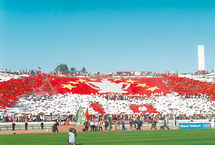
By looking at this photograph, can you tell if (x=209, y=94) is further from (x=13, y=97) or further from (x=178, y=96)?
(x=13, y=97)

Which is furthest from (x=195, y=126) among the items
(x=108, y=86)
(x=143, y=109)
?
(x=108, y=86)

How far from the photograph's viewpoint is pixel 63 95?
59.3 meters

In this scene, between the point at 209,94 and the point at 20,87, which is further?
the point at 209,94

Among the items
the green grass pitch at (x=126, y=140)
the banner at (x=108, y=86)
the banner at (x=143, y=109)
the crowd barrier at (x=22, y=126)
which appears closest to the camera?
the green grass pitch at (x=126, y=140)

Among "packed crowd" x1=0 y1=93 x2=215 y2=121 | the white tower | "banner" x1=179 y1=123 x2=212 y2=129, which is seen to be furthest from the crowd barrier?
the white tower

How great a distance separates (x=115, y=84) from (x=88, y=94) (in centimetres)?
789

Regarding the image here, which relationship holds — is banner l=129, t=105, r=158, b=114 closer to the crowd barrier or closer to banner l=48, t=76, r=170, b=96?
banner l=48, t=76, r=170, b=96

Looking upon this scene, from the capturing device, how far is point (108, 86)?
65.1m

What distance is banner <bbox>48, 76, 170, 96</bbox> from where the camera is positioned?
205ft

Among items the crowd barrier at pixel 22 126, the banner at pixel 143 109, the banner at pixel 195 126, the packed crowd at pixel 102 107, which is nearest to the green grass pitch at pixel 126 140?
the banner at pixel 195 126

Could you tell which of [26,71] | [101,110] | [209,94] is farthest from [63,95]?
[209,94]

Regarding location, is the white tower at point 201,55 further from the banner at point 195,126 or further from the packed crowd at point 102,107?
the banner at point 195,126

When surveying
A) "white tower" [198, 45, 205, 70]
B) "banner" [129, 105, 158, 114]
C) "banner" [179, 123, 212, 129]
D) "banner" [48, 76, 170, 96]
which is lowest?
"banner" [179, 123, 212, 129]

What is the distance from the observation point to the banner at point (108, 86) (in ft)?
205
